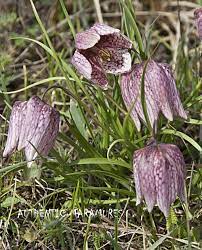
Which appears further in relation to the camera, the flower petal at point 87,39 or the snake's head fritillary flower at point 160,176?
the flower petal at point 87,39

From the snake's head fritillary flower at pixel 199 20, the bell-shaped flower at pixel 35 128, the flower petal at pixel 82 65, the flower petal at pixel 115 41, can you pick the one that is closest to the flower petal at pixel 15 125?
the bell-shaped flower at pixel 35 128

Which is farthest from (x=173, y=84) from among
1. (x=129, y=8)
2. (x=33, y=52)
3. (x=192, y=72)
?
(x=33, y=52)

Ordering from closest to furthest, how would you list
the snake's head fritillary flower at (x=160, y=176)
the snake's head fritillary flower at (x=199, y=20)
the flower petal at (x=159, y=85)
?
the snake's head fritillary flower at (x=160, y=176) → the flower petal at (x=159, y=85) → the snake's head fritillary flower at (x=199, y=20)

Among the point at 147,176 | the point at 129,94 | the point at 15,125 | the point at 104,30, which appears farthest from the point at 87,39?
the point at 147,176

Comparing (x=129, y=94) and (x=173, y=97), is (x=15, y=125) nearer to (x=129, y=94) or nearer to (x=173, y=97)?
(x=129, y=94)

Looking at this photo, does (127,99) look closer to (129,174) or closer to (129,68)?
(129,68)

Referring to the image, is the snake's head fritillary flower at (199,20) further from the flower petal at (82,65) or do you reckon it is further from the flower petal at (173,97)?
the flower petal at (82,65)

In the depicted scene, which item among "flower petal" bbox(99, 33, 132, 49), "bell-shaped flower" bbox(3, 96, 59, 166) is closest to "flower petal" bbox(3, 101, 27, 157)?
"bell-shaped flower" bbox(3, 96, 59, 166)
